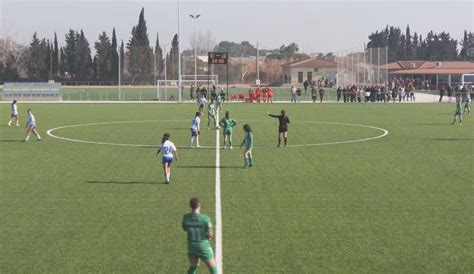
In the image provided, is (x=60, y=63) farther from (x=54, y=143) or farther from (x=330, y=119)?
(x=54, y=143)

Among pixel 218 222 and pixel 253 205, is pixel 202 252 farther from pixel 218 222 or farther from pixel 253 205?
pixel 253 205

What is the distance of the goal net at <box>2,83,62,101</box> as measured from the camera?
74.4 metres

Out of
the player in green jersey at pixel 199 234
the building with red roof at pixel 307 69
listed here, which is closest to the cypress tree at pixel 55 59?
the building with red roof at pixel 307 69

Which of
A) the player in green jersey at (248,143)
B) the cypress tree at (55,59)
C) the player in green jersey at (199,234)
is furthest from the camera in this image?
the cypress tree at (55,59)

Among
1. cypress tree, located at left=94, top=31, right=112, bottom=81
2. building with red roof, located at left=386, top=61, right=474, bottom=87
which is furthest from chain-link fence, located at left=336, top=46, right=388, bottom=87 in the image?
cypress tree, located at left=94, top=31, right=112, bottom=81

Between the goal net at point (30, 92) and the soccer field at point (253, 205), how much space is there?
4753 cm

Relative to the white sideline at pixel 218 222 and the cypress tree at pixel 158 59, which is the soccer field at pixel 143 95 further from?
Answer: the white sideline at pixel 218 222

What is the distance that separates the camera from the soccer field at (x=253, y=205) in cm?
1126

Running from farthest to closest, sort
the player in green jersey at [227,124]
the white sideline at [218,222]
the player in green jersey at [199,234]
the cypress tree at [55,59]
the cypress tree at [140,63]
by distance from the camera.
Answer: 1. the cypress tree at [55,59]
2. the cypress tree at [140,63]
3. the player in green jersey at [227,124]
4. the white sideline at [218,222]
5. the player in green jersey at [199,234]

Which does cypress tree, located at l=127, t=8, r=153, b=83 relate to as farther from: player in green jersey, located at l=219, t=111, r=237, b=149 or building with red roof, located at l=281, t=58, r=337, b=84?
player in green jersey, located at l=219, t=111, r=237, b=149

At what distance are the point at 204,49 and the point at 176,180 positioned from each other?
158 m

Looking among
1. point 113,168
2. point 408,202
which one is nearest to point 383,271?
point 408,202

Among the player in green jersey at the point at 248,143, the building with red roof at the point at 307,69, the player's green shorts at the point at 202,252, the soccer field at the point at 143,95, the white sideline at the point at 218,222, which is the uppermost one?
the building with red roof at the point at 307,69

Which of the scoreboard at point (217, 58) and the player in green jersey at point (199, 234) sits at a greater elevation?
the scoreboard at point (217, 58)
